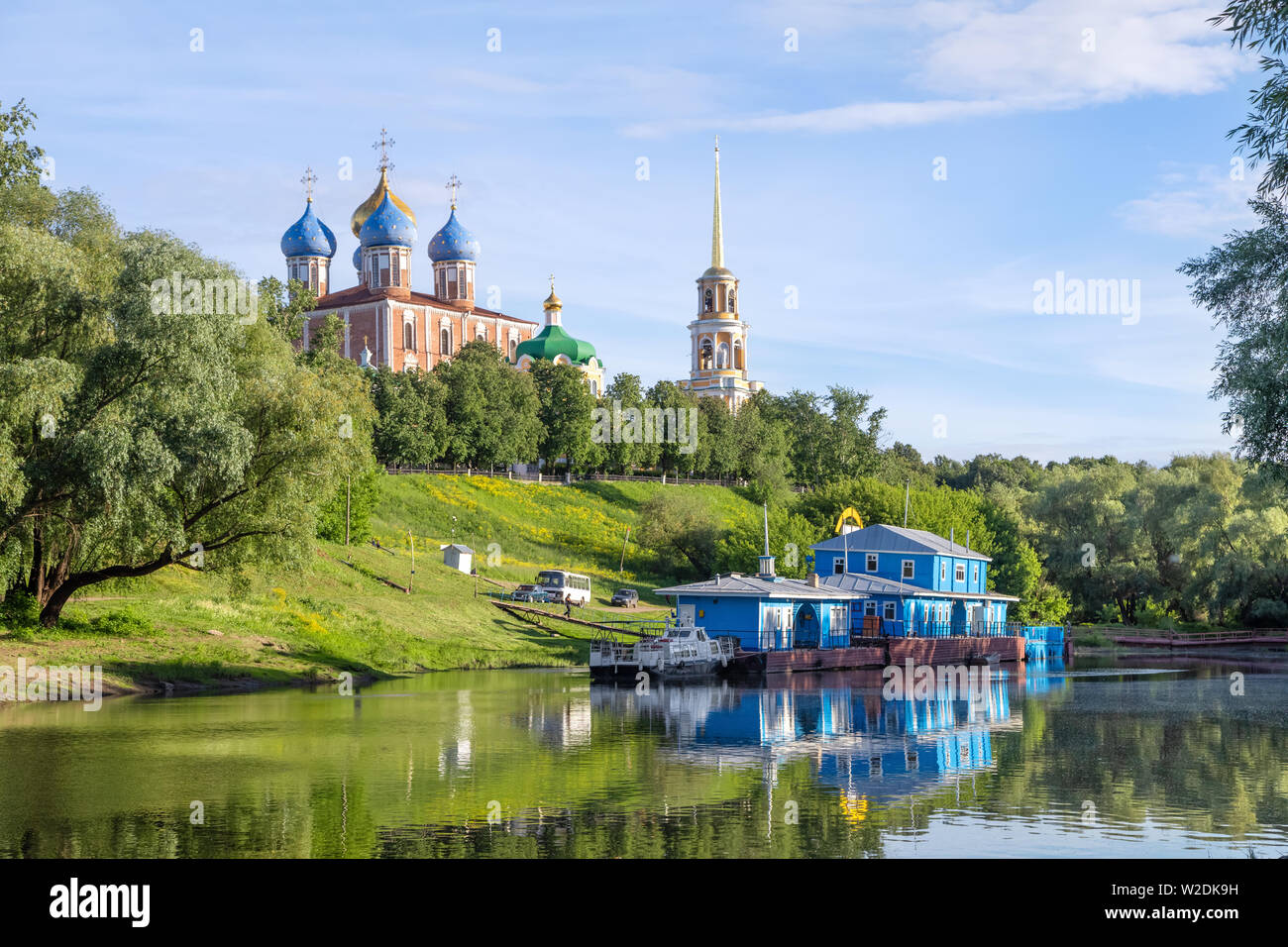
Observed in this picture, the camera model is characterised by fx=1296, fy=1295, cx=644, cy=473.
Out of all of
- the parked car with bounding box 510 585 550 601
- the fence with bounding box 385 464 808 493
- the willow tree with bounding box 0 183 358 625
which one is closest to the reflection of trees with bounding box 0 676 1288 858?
the willow tree with bounding box 0 183 358 625

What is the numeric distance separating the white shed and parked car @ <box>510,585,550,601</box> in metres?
6.16

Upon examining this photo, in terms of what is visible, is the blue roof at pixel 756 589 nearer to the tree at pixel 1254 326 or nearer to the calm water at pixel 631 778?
the calm water at pixel 631 778

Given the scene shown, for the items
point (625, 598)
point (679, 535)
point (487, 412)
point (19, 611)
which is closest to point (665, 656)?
point (19, 611)

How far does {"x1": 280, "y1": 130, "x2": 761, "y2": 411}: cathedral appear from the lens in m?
148

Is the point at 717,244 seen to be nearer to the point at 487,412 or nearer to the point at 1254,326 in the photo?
the point at 487,412

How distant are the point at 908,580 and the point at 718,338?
104 m

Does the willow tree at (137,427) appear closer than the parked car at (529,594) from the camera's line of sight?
Yes

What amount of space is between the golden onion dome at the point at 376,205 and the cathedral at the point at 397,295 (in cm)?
12

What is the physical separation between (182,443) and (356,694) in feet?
37.6

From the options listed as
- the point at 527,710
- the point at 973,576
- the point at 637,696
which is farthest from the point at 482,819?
the point at 973,576

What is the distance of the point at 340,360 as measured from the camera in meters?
84.3

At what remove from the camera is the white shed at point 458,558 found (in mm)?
85812

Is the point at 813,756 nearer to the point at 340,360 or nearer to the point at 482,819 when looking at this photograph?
the point at 482,819

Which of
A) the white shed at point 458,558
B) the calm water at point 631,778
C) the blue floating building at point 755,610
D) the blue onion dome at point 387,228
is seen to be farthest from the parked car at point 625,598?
the blue onion dome at point 387,228
